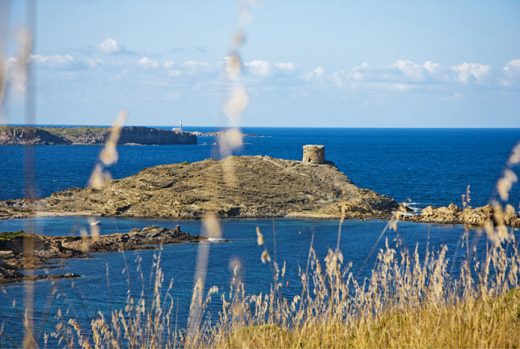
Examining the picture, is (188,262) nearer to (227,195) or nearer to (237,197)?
(237,197)

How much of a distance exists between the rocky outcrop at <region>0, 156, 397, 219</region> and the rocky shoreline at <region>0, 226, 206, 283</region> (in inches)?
556

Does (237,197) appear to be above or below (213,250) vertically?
above

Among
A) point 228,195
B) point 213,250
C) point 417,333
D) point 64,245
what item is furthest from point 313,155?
point 417,333

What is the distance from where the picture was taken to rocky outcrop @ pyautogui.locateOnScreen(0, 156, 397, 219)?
227 ft

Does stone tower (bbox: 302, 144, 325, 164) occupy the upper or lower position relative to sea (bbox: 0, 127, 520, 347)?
upper

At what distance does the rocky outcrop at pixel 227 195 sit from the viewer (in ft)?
227

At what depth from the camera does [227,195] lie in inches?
2844

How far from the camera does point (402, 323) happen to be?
6.95 m

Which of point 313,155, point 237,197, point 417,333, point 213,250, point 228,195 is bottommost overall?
point 213,250

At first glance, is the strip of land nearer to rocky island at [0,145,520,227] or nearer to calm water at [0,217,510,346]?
rocky island at [0,145,520,227]

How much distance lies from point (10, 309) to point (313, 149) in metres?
52.3

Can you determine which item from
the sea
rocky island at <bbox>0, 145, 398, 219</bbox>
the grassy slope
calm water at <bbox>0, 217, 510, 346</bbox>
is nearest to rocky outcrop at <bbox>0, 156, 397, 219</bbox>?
rocky island at <bbox>0, 145, 398, 219</bbox>

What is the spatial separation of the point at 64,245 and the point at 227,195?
84.9 feet

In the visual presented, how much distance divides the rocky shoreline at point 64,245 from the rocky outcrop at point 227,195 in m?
14.1
